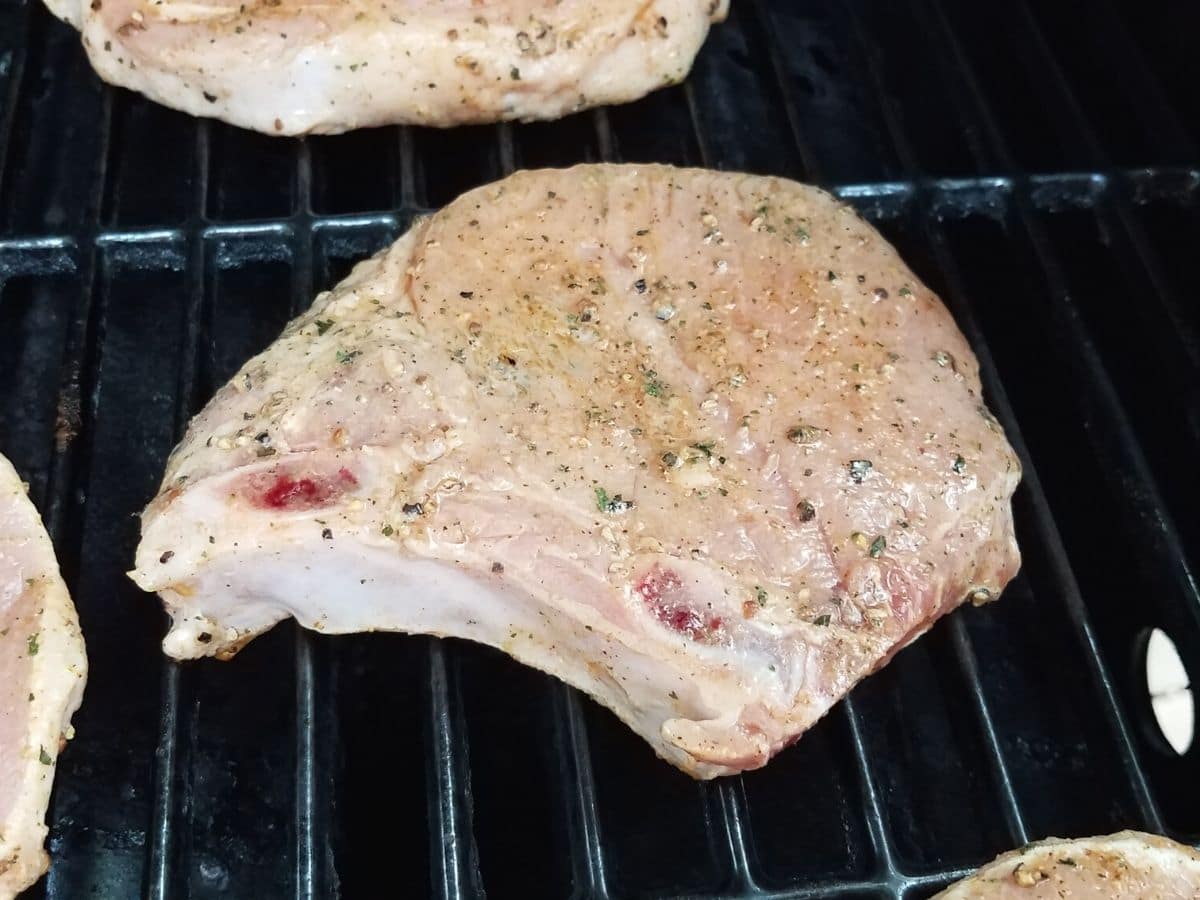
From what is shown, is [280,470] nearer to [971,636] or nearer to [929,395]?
[929,395]

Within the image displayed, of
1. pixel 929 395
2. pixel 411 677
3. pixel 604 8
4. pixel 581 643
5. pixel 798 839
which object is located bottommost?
pixel 798 839

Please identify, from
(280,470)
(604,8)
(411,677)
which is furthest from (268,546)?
(604,8)

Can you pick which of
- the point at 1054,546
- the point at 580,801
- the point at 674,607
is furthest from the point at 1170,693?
the point at 580,801

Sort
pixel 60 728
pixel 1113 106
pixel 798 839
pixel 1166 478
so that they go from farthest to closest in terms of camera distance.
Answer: pixel 1113 106
pixel 1166 478
pixel 798 839
pixel 60 728

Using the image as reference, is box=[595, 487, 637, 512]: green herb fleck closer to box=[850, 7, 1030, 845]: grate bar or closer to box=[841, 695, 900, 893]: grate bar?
box=[841, 695, 900, 893]: grate bar

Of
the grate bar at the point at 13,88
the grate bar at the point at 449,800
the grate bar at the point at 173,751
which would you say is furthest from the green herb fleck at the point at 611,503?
the grate bar at the point at 13,88

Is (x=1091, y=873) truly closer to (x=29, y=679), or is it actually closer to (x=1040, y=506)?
(x=1040, y=506)
